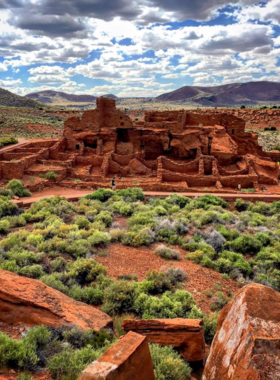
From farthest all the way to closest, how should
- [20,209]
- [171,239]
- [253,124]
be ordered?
[253,124]
[20,209]
[171,239]

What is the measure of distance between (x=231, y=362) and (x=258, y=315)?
60 centimetres

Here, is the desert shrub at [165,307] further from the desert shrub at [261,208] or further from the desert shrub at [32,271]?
the desert shrub at [261,208]

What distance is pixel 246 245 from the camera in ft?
37.5

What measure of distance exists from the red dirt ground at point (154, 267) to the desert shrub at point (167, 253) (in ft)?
0.50

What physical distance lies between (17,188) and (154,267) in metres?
11.0

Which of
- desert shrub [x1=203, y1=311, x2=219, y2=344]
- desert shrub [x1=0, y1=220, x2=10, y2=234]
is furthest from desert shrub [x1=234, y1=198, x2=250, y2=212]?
desert shrub [x1=0, y1=220, x2=10, y2=234]

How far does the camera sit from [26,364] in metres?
4.29

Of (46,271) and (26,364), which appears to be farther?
(46,271)

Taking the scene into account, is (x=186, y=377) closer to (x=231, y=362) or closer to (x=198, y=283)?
(x=231, y=362)

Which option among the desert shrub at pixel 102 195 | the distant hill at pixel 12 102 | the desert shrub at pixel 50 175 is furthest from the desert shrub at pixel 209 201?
the distant hill at pixel 12 102

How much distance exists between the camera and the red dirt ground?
27.8ft

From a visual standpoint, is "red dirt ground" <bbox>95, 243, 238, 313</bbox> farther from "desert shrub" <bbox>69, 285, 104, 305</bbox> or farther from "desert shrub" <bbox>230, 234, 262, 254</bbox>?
"desert shrub" <bbox>230, 234, 262, 254</bbox>

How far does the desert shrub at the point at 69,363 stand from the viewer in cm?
428

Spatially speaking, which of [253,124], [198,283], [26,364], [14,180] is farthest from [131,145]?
[253,124]
